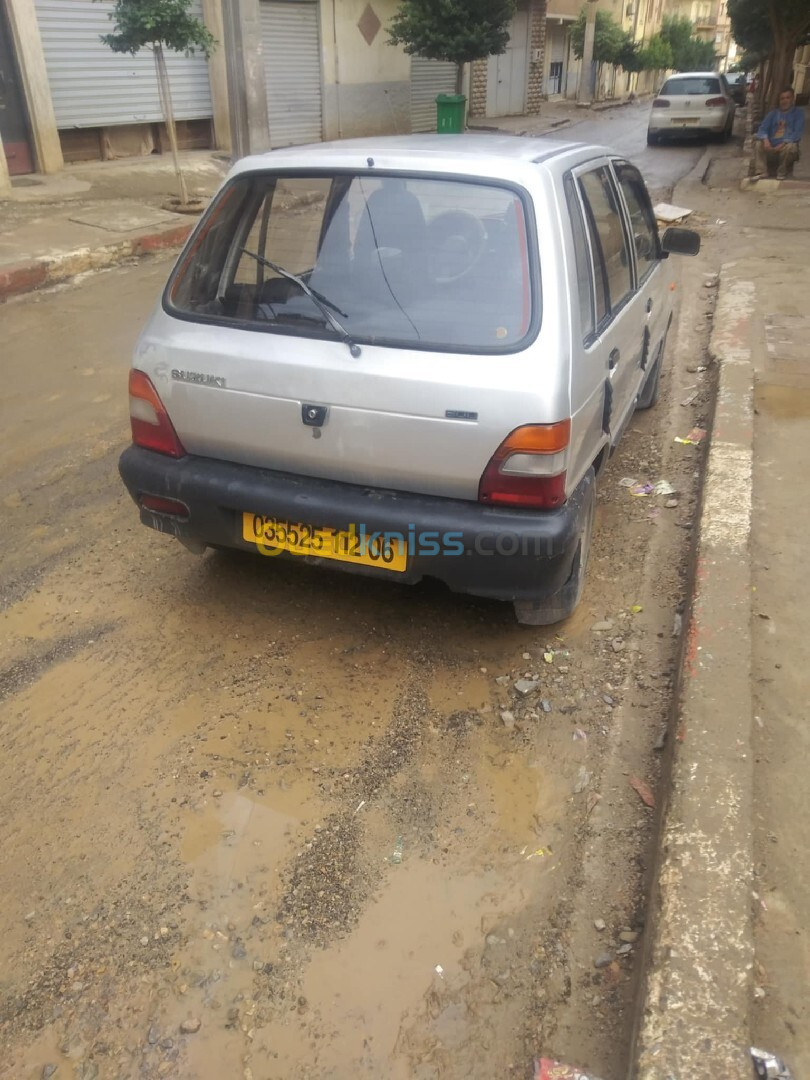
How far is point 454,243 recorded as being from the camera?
2.83 meters

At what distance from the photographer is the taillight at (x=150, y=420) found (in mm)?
3088

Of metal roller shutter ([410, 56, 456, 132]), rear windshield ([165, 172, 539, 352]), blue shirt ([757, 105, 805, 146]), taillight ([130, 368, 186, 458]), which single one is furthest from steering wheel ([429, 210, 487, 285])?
metal roller shutter ([410, 56, 456, 132])

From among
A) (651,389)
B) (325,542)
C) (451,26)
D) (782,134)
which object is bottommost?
(651,389)

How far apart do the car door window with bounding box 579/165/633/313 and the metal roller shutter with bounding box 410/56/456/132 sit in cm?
2038

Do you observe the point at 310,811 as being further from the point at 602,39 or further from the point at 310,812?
the point at 602,39

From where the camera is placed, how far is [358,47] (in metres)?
19.5

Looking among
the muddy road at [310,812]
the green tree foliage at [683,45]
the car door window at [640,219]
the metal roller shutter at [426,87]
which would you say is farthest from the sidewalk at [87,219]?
the green tree foliage at [683,45]

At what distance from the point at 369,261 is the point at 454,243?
1.00 feet

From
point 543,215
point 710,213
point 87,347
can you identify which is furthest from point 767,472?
point 710,213

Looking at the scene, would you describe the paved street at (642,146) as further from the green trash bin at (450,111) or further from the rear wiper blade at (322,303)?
the rear wiper blade at (322,303)

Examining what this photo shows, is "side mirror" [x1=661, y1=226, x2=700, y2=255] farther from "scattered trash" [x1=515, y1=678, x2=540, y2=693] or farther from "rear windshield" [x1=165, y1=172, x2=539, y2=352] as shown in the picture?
"scattered trash" [x1=515, y1=678, x2=540, y2=693]

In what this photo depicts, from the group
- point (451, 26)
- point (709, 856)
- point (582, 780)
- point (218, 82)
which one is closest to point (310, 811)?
point (582, 780)

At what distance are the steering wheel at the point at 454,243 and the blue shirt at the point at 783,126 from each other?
13.8m

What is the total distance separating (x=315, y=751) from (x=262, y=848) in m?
0.42
